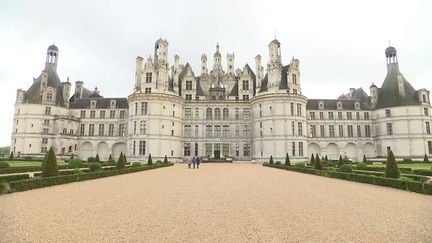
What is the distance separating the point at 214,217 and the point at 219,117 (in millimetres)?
44151

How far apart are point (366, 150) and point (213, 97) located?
32897 millimetres

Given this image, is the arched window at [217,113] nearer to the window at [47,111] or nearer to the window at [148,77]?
the window at [148,77]

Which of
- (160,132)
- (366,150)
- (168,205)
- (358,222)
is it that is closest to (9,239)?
(168,205)

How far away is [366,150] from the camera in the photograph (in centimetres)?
5344

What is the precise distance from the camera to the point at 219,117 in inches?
2037

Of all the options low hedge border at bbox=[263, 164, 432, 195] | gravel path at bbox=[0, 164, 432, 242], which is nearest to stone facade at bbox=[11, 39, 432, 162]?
low hedge border at bbox=[263, 164, 432, 195]

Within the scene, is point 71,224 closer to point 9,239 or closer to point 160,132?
point 9,239

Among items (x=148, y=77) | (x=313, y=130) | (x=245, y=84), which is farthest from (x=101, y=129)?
(x=313, y=130)

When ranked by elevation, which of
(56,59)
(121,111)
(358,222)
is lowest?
(358,222)

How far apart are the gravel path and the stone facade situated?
1358 inches

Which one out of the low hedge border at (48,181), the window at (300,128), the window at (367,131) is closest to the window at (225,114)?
the window at (300,128)

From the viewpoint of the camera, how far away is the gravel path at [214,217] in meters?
5.98

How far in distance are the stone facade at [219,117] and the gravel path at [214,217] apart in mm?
Result: 34505

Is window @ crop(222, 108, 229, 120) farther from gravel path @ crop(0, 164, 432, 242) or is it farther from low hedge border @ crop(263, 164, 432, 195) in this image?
gravel path @ crop(0, 164, 432, 242)
